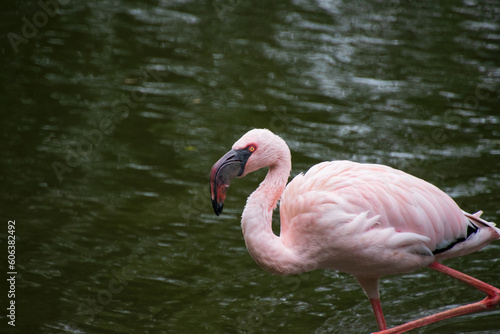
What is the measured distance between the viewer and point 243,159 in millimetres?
5523

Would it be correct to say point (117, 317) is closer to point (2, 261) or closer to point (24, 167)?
point (2, 261)

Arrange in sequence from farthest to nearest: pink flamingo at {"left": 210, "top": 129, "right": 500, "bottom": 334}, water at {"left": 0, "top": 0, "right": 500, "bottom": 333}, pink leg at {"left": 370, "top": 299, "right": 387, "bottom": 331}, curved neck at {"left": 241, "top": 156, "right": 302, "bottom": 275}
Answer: water at {"left": 0, "top": 0, "right": 500, "bottom": 333} < pink leg at {"left": 370, "top": 299, "right": 387, "bottom": 331} < pink flamingo at {"left": 210, "top": 129, "right": 500, "bottom": 334} < curved neck at {"left": 241, "top": 156, "right": 302, "bottom": 275}

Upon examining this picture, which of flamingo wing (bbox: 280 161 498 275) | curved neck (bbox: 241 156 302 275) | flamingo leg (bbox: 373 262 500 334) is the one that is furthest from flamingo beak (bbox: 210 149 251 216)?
flamingo leg (bbox: 373 262 500 334)

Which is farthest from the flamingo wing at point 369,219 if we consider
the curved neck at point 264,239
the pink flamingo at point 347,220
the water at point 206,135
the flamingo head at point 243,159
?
the water at point 206,135

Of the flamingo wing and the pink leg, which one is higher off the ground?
the flamingo wing

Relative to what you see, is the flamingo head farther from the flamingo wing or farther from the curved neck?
the flamingo wing

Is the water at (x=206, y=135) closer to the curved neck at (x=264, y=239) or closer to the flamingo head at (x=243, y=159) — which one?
the curved neck at (x=264, y=239)

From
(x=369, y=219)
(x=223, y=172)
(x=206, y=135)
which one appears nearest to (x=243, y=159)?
(x=223, y=172)

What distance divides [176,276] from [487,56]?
8.22m

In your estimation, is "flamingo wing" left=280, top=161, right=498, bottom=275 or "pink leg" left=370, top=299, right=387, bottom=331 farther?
"pink leg" left=370, top=299, right=387, bottom=331

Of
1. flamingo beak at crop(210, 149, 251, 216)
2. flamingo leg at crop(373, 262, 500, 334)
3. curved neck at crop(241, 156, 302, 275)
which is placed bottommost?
flamingo leg at crop(373, 262, 500, 334)

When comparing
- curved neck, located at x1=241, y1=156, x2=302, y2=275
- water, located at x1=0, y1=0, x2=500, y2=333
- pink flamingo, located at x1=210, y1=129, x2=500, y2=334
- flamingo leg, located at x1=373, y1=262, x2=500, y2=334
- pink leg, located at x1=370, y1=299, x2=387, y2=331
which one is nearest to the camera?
curved neck, located at x1=241, y1=156, x2=302, y2=275

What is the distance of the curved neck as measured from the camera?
5.36 meters

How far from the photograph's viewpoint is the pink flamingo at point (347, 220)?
17.9 ft
